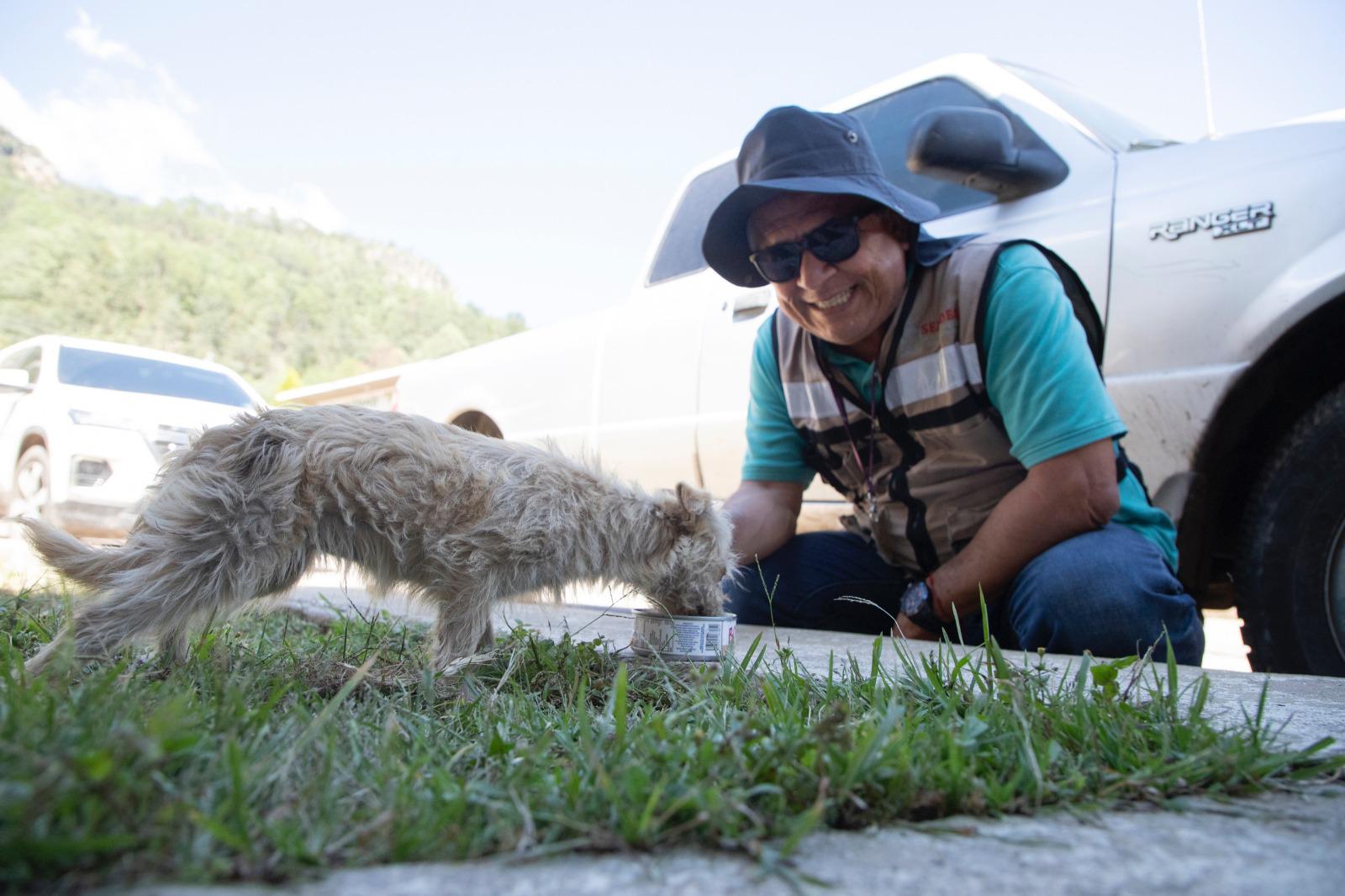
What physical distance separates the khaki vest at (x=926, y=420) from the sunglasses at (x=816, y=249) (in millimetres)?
351

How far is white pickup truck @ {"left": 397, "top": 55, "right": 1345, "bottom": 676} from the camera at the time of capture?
3.12 meters

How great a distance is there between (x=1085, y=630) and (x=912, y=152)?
2039 millimetres

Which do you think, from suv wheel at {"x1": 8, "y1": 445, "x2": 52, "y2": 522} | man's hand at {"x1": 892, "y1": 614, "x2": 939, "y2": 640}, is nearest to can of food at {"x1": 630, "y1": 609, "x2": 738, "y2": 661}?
man's hand at {"x1": 892, "y1": 614, "x2": 939, "y2": 640}

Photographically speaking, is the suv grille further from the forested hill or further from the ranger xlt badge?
the forested hill

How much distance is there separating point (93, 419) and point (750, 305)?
31.4ft

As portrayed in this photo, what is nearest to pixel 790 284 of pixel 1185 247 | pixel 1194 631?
pixel 1185 247

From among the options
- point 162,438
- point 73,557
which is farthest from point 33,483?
point 73,557

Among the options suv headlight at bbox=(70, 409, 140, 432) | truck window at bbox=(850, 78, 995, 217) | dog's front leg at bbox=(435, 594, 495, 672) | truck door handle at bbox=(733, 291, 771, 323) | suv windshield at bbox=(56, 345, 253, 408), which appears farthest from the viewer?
suv windshield at bbox=(56, 345, 253, 408)

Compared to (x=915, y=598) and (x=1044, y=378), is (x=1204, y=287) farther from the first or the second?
(x=915, y=598)

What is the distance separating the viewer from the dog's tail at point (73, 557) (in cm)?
223

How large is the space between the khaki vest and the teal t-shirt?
79 mm

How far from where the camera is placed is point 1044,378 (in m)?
3.06

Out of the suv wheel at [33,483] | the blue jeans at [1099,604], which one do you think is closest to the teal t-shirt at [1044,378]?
the blue jeans at [1099,604]

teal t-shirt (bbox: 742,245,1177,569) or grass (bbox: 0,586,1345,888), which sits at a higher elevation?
teal t-shirt (bbox: 742,245,1177,569)
